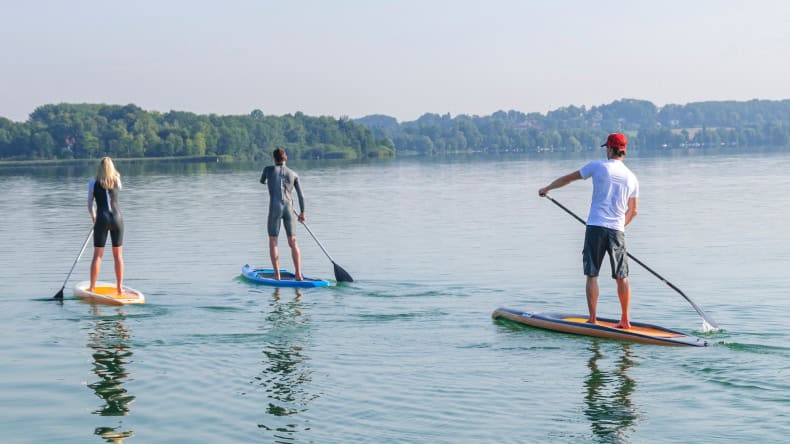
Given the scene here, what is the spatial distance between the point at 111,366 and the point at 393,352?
308cm

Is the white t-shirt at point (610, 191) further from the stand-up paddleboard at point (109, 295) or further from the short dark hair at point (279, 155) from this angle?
the stand-up paddleboard at point (109, 295)

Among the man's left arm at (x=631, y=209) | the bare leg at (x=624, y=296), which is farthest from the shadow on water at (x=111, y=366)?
the man's left arm at (x=631, y=209)

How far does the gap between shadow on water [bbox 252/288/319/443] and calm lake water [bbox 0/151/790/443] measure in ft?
0.10

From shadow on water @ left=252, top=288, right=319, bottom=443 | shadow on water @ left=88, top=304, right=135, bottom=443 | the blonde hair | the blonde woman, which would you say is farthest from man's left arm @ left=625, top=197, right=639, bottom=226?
the blonde hair

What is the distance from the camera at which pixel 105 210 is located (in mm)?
14391

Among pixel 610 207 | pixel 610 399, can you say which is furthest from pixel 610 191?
pixel 610 399

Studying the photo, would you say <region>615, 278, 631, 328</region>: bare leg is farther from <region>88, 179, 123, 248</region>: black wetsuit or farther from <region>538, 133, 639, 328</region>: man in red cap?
<region>88, 179, 123, 248</region>: black wetsuit

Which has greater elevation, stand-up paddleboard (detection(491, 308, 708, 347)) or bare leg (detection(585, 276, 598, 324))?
bare leg (detection(585, 276, 598, 324))

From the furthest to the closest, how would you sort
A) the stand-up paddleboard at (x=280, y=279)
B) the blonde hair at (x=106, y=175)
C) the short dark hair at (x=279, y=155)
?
the stand-up paddleboard at (x=280, y=279) < the short dark hair at (x=279, y=155) < the blonde hair at (x=106, y=175)

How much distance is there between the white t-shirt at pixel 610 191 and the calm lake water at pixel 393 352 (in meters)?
1.46

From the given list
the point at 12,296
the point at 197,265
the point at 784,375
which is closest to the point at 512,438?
the point at 784,375

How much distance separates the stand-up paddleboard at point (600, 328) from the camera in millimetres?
11344

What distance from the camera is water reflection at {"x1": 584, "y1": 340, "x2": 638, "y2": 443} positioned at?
27.0 feet

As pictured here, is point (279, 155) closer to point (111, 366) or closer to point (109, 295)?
point (109, 295)
